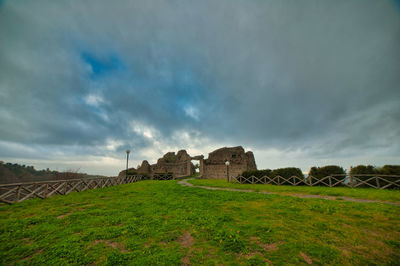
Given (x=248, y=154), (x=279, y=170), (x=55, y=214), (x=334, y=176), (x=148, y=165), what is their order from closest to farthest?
(x=55, y=214)
(x=334, y=176)
(x=279, y=170)
(x=248, y=154)
(x=148, y=165)

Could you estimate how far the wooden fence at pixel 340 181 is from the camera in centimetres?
1217

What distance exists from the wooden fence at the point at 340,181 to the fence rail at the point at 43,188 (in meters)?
18.7

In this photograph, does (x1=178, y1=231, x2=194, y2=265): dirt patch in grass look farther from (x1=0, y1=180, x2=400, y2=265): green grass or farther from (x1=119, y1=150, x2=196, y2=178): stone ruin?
(x1=119, y1=150, x2=196, y2=178): stone ruin

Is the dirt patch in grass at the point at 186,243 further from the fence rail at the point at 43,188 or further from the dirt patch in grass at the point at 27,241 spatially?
the fence rail at the point at 43,188

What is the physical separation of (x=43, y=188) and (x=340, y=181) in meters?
25.5

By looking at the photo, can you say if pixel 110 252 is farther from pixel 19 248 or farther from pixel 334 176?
pixel 334 176

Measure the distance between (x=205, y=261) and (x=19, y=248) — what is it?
444 centimetres

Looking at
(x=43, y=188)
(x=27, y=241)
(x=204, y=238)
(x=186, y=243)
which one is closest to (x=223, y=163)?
(x=43, y=188)

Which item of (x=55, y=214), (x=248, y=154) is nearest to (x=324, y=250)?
(x=55, y=214)

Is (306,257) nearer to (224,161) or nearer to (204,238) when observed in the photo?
(204,238)

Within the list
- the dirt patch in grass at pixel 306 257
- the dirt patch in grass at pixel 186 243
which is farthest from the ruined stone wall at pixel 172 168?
the dirt patch in grass at pixel 306 257

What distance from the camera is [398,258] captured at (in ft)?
10.2

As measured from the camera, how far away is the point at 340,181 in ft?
47.3

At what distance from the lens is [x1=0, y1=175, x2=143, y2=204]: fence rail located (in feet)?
25.9
